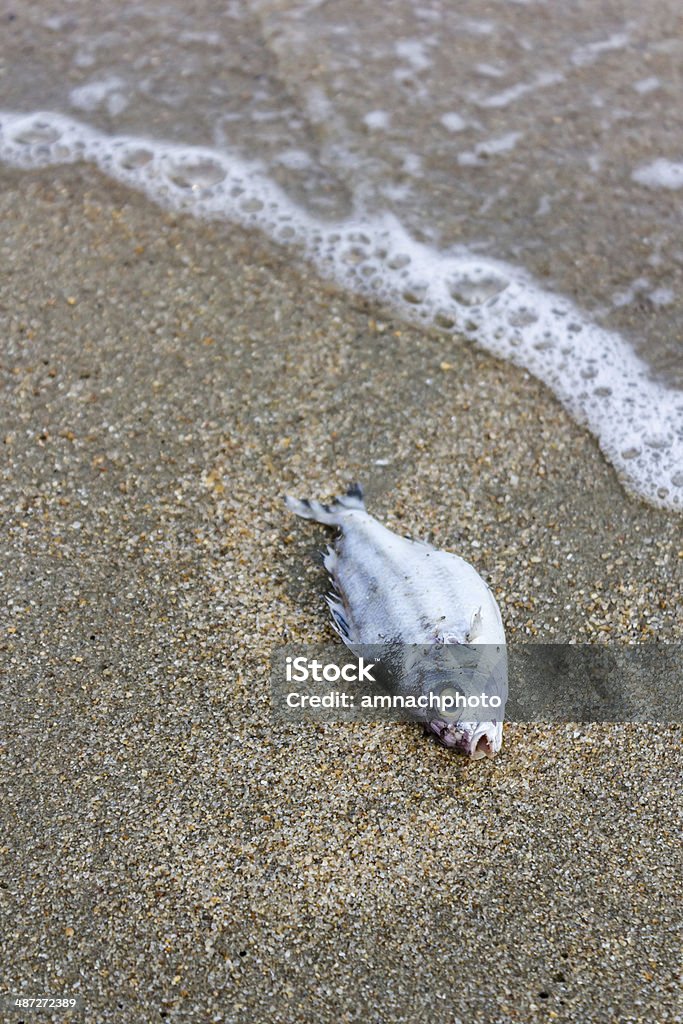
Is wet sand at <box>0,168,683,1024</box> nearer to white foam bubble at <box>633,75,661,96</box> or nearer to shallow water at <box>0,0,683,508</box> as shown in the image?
shallow water at <box>0,0,683,508</box>

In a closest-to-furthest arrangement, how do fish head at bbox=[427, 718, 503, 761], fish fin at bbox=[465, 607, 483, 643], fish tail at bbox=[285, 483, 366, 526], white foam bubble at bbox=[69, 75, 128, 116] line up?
fish head at bbox=[427, 718, 503, 761], fish fin at bbox=[465, 607, 483, 643], fish tail at bbox=[285, 483, 366, 526], white foam bubble at bbox=[69, 75, 128, 116]

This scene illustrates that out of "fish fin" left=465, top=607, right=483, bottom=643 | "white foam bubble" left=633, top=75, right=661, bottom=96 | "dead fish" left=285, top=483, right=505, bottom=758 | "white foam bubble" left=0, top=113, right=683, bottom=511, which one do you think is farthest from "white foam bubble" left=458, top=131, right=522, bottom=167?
"fish fin" left=465, top=607, right=483, bottom=643

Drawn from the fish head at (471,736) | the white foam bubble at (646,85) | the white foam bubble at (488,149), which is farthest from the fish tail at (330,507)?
the white foam bubble at (646,85)

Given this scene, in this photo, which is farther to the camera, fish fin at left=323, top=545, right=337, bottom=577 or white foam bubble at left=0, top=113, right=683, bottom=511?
white foam bubble at left=0, top=113, right=683, bottom=511

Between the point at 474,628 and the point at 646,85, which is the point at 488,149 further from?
the point at 474,628

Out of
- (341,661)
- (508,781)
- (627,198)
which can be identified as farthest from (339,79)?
(508,781)

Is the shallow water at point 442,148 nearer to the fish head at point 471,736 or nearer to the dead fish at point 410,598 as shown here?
the dead fish at point 410,598

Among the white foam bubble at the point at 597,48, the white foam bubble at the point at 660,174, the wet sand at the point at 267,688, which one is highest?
the white foam bubble at the point at 597,48

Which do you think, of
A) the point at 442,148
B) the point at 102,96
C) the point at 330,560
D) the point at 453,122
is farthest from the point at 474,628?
the point at 102,96
